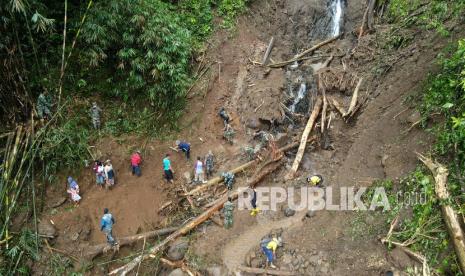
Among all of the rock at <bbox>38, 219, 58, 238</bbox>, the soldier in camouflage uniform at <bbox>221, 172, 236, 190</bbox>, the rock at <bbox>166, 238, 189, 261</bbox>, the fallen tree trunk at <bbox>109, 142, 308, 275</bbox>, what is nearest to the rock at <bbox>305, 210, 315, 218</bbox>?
the fallen tree trunk at <bbox>109, 142, 308, 275</bbox>

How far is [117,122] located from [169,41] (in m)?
3.56

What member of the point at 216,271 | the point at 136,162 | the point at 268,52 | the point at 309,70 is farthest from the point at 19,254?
the point at 309,70

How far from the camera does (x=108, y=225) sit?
10406 mm

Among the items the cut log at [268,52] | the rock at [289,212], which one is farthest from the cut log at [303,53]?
the rock at [289,212]

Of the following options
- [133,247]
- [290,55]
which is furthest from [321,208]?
[290,55]

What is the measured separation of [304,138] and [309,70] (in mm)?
4283

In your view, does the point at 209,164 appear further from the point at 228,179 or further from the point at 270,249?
the point at 270,249

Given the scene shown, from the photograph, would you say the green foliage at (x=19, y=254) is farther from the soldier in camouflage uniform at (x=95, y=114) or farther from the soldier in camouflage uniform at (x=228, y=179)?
the soldier in camouflage uniform at (x=228, y=179)

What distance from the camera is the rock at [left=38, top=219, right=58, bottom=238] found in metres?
10.9

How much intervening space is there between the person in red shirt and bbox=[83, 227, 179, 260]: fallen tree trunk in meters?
2.59

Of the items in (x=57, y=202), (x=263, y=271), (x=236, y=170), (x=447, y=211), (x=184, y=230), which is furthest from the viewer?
(x=236, y=170)

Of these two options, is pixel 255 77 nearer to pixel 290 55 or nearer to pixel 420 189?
pixel 290 55

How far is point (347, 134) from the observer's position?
13414mm

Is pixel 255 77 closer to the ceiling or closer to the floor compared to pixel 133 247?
closer to the ceiling
